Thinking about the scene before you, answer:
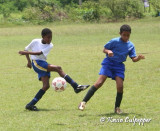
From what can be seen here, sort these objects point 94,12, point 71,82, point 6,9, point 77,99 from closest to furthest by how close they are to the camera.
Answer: point 71,82 → point 77,99 → point 94,12 → point 6,9

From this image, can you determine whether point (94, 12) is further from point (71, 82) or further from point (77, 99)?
point (71, 82)

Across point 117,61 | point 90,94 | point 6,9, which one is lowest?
point 6,9

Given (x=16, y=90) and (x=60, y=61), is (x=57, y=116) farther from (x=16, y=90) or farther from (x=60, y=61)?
(x=60, y=61)

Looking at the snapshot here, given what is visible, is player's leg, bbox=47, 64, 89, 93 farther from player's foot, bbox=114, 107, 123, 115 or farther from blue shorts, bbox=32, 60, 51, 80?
player's foot, bbox=114, 107, 123, 115

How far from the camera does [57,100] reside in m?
9.62

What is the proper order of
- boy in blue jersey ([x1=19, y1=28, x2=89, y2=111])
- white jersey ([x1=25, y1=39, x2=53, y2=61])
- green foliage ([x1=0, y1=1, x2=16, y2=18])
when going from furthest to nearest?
1. green foliage ([x1=0, y1=1, x2=16, y2=18])
2. white jersey ([x1=25, y1=39, x2=53, y2=61])
3. boy in blue jersey ([x1=19, y1=28, x2=89, y2=111])

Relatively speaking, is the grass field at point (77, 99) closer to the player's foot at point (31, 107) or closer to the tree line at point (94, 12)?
the player's foot at point (31, 107)

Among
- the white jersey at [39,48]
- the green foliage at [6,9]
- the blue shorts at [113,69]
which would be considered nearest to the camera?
the blue shorts at [113,69]

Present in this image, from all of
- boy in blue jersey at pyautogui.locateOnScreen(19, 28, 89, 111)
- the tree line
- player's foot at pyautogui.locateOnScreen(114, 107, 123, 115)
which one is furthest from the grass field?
the tree line

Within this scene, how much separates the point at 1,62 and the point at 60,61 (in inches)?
92.3

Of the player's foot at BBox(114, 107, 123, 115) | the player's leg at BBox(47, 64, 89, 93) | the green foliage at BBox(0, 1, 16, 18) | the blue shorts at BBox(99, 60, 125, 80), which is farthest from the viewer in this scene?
the green foliage at BBox(0, 1, 16, 18)

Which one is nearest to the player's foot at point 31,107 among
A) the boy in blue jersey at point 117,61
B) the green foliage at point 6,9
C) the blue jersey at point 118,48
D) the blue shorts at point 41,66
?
the blue shorts at point 41,66

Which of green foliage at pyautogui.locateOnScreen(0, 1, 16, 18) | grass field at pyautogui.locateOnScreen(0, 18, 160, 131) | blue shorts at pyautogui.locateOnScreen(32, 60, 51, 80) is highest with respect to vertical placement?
blue shorts at pyautogui.locateOnScreen(32, 60, 51, 80)

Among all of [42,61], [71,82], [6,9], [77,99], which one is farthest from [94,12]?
[71,82]
